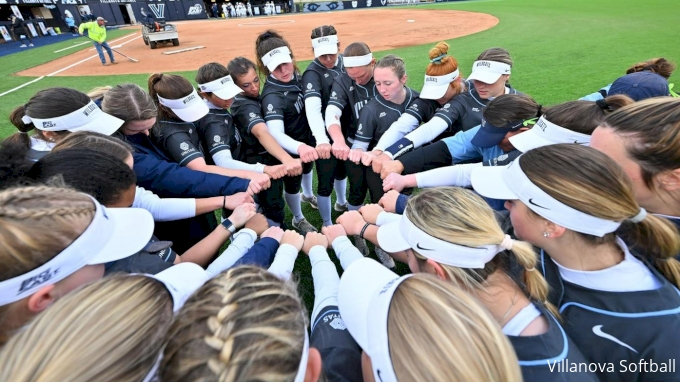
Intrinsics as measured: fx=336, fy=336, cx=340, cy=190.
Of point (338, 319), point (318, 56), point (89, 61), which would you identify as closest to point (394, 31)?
point (89, 61)

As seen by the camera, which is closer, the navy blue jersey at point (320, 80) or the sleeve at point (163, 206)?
the sleeve at point (163, 206)

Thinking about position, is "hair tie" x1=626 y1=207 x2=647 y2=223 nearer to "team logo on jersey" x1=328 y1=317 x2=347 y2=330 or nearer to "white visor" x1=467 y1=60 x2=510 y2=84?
"team logo on jersey" x1=328 y1=317 x2=347 y2=330

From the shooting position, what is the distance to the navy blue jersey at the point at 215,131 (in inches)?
123

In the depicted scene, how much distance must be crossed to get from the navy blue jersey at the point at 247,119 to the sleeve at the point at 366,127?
104cm

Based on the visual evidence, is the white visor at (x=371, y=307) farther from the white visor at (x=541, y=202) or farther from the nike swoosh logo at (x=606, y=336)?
the nike swoosh logo at (x=606, y=336)

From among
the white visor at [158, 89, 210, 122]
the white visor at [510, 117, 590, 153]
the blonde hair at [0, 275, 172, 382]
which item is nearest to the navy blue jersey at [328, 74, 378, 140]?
the white visor at [158, 89, 210, 122]

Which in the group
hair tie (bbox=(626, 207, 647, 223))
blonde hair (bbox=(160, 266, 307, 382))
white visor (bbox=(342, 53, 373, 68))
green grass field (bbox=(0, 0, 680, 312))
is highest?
white visor (bbox=(342, 53, 373, 68))

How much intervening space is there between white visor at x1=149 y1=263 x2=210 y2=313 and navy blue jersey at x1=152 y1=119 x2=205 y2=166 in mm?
1583

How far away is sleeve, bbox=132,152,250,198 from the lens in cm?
247

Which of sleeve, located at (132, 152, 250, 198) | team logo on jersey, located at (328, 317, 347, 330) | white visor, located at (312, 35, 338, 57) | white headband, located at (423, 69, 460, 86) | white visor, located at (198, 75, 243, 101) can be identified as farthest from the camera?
white visor, located at (312, 35, 338, 57)

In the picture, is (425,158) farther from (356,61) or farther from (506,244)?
(506,244)

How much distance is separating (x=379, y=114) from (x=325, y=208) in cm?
132

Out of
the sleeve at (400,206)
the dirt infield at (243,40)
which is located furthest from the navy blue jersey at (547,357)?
the dirt infield at (243,40)

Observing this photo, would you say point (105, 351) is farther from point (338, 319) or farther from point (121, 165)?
point (121, 165)
